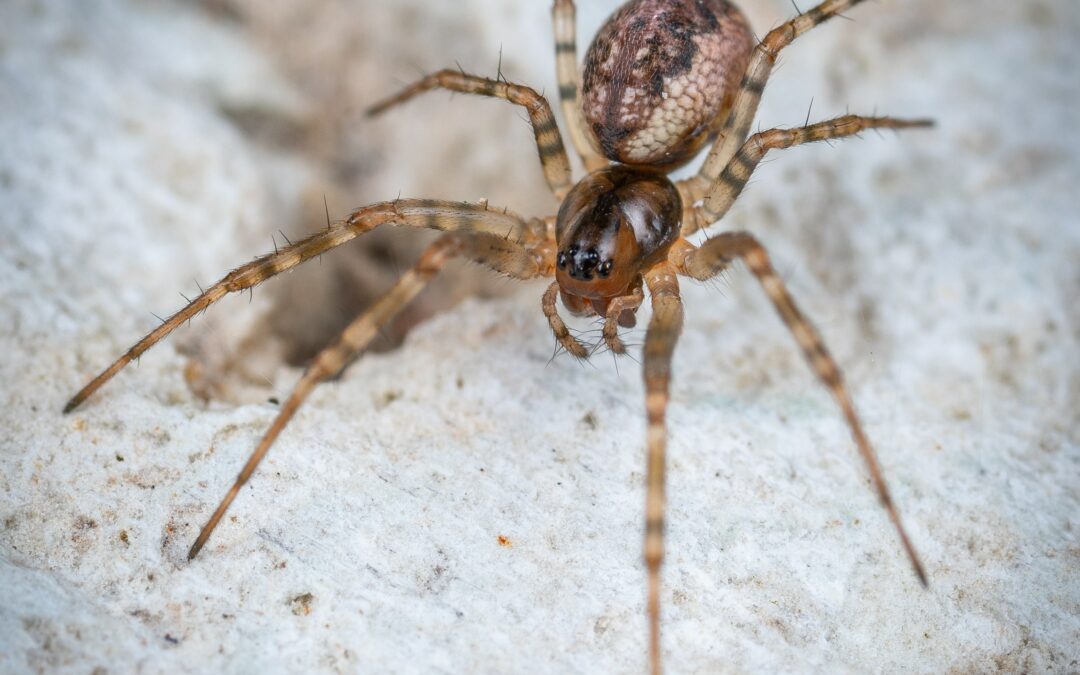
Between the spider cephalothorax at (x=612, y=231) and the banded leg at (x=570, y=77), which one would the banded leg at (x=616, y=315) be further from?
the banded leg at (x=570, y=77)

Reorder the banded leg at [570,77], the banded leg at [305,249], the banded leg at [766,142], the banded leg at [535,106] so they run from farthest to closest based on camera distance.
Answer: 1. the banded leg at [570,77]
2. the banded leg at [535,106]
3. the banded leg at [766,142]
4. the banded leg at [305,249]

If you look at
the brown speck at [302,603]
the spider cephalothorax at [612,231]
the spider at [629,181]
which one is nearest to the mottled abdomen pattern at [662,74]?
the spider at [629,181]

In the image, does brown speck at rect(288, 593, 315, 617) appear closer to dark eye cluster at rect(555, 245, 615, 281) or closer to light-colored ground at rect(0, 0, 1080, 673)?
light-colored ground at rect(0, 0, 1080, 673)

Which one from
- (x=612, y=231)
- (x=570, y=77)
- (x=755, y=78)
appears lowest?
(x=612, y=231)

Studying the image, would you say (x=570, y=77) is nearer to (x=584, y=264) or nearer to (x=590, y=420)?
(x=584, y=264)

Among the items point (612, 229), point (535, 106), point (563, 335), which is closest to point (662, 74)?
point (535, 106)

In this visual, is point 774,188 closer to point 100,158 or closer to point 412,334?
point 412,334
